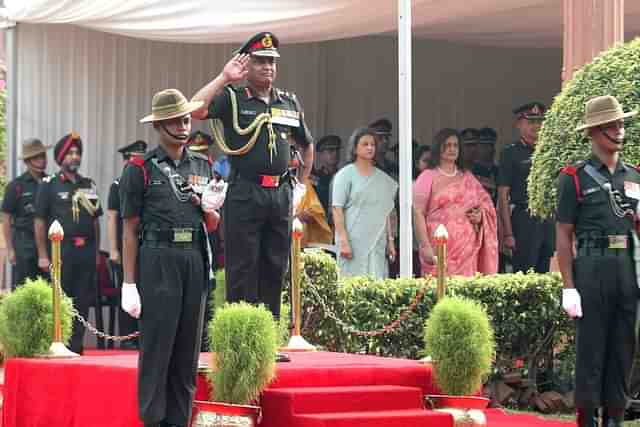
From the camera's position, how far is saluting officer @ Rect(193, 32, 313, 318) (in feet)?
30.0

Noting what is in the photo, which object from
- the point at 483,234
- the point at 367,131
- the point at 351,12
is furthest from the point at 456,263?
the point at 351,12

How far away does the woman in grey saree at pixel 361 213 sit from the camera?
45.2ft

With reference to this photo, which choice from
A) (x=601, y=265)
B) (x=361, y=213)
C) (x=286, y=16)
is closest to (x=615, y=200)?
(x=601, y=265)

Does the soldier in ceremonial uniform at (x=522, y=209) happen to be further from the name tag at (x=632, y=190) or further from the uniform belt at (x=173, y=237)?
the uniform belt at (x=173, y=237)

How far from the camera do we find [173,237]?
8156mm

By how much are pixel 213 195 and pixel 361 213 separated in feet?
18.8

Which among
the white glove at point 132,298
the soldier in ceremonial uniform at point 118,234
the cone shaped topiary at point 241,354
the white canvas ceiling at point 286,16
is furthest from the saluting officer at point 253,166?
the soldier in ceremonial uniform at point 118,234

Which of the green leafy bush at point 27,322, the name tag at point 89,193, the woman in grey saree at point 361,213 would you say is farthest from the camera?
the name tag at point 89,193

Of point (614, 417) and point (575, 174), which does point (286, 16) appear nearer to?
point (575, 174)

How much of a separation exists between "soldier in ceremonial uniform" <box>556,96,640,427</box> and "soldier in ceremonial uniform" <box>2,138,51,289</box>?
25.8ft

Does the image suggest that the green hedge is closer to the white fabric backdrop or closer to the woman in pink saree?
the woman in pink saree

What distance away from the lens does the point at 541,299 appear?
453 inches

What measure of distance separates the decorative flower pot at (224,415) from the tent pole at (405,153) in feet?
12.3

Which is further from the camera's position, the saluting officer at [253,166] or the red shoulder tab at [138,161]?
the saluting officer at [253,166]
